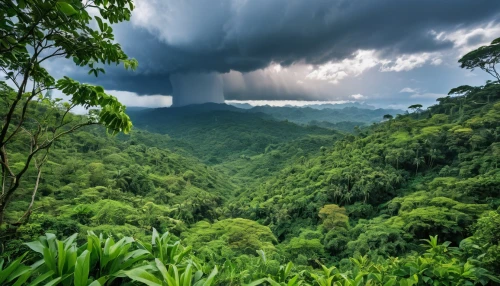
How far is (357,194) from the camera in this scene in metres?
23.5

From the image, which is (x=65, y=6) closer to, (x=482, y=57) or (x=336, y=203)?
(x=336, y=203)

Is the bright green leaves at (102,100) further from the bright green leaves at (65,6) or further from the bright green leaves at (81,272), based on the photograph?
the bright green leaves at (81,272)

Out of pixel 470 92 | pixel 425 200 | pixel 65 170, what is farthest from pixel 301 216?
pixel 470 92

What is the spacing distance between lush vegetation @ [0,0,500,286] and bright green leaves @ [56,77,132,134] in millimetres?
11

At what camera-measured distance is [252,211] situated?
27766 mm

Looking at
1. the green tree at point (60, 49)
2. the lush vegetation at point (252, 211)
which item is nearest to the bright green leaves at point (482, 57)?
the lush vegetation at point (252, 211)

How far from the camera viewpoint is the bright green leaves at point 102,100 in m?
1.92

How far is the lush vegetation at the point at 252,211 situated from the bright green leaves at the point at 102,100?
0.01 metres

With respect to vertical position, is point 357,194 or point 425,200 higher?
point 425,200

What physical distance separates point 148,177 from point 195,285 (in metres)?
32.9

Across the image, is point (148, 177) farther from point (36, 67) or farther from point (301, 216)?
point (36, 67)

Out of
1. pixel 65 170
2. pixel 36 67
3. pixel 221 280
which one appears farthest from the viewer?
pixel 65 170

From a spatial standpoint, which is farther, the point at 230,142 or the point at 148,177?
the point at 230,142

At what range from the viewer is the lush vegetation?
1.96 m
